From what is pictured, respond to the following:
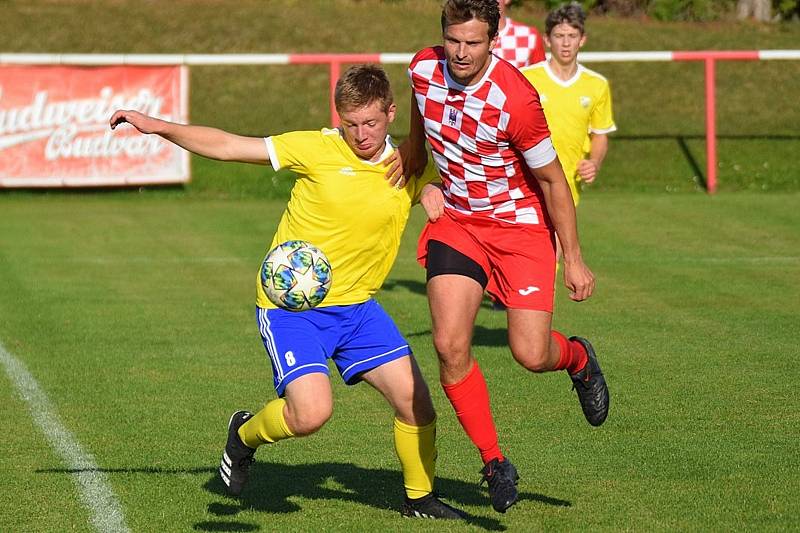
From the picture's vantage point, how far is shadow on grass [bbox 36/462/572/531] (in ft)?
19.4

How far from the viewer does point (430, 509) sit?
5793 millimetres

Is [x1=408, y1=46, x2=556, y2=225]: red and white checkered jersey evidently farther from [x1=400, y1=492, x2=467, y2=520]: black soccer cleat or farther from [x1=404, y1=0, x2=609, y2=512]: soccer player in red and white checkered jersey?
[x1=400, y1=492, x2=467, y2=520]: black soccer cleat

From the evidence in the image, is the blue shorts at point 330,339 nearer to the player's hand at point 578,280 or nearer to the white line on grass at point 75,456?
the player's hand at point 578,280

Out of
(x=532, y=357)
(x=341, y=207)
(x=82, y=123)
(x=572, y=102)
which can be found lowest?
(x=82, y=123)

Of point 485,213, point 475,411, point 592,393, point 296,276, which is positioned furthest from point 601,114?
point 296,276

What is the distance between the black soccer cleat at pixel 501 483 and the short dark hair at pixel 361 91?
1.51 m

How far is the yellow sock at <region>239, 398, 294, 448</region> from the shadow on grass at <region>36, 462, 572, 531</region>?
1.05 feet

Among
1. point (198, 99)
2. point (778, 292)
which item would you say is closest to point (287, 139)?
point (778, 292)

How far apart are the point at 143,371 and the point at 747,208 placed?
10162 mm

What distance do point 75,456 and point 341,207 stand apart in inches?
82.6

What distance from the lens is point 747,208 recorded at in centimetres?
1705

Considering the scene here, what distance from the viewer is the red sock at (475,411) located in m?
5.68

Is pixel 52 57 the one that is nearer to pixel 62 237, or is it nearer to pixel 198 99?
pixel 62 237

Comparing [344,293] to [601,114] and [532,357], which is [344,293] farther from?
[601,114]
